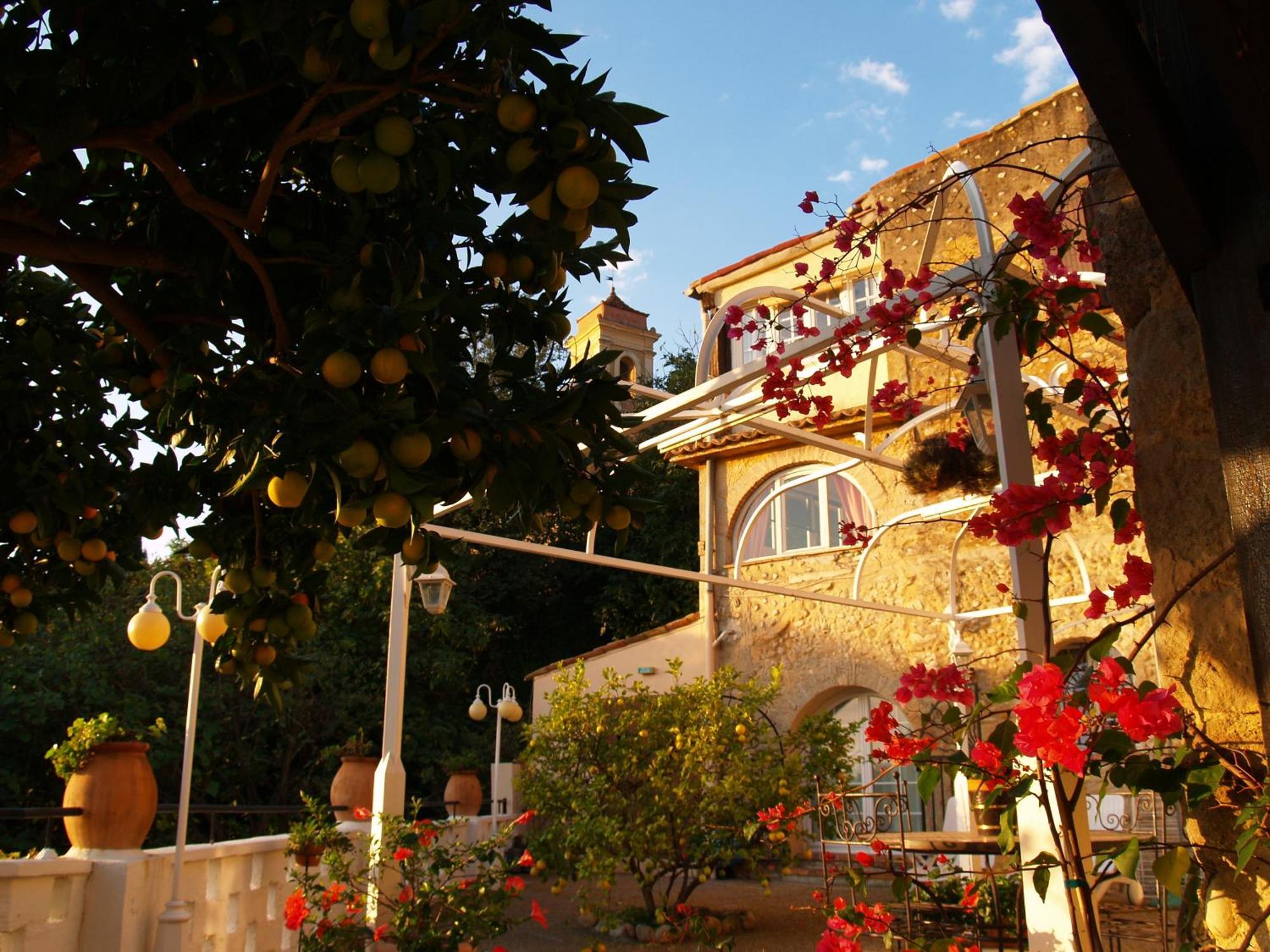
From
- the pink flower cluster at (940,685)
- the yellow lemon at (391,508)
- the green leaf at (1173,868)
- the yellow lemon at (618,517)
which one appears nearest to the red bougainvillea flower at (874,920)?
the pink flower cluster at (940,685)

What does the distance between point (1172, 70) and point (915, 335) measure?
1.54 m

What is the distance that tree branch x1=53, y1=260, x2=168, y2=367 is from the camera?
1.98 m

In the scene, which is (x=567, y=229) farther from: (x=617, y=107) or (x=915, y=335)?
(x=915, y=335)

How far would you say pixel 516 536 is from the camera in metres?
19.8

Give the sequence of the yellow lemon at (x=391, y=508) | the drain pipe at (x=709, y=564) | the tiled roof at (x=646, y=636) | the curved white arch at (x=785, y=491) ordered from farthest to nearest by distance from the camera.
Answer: the tiled roof at (x=646, y=636) → the drain pipe at (x=709, y=564) → the curved white arch at (x=785, y=491) → the yellow lemon at (x=391, y=508)

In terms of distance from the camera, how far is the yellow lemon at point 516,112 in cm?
144

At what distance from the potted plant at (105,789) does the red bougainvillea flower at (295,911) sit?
783 millimetres

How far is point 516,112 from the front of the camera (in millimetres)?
1447

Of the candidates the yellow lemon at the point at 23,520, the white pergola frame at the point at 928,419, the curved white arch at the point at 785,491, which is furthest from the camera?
the curved white arch at the point at 785,491

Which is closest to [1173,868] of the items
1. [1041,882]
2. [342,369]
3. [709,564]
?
[1041,882]

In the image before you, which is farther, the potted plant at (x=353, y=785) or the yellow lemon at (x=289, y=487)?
the potted plant at (x=353, y=785)

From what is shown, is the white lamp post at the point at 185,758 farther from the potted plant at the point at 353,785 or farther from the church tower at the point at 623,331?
the church tower at the point at 623,331

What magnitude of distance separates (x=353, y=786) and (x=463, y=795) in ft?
12.0

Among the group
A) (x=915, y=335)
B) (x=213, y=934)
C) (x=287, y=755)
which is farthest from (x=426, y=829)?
(x=287, y=755)
